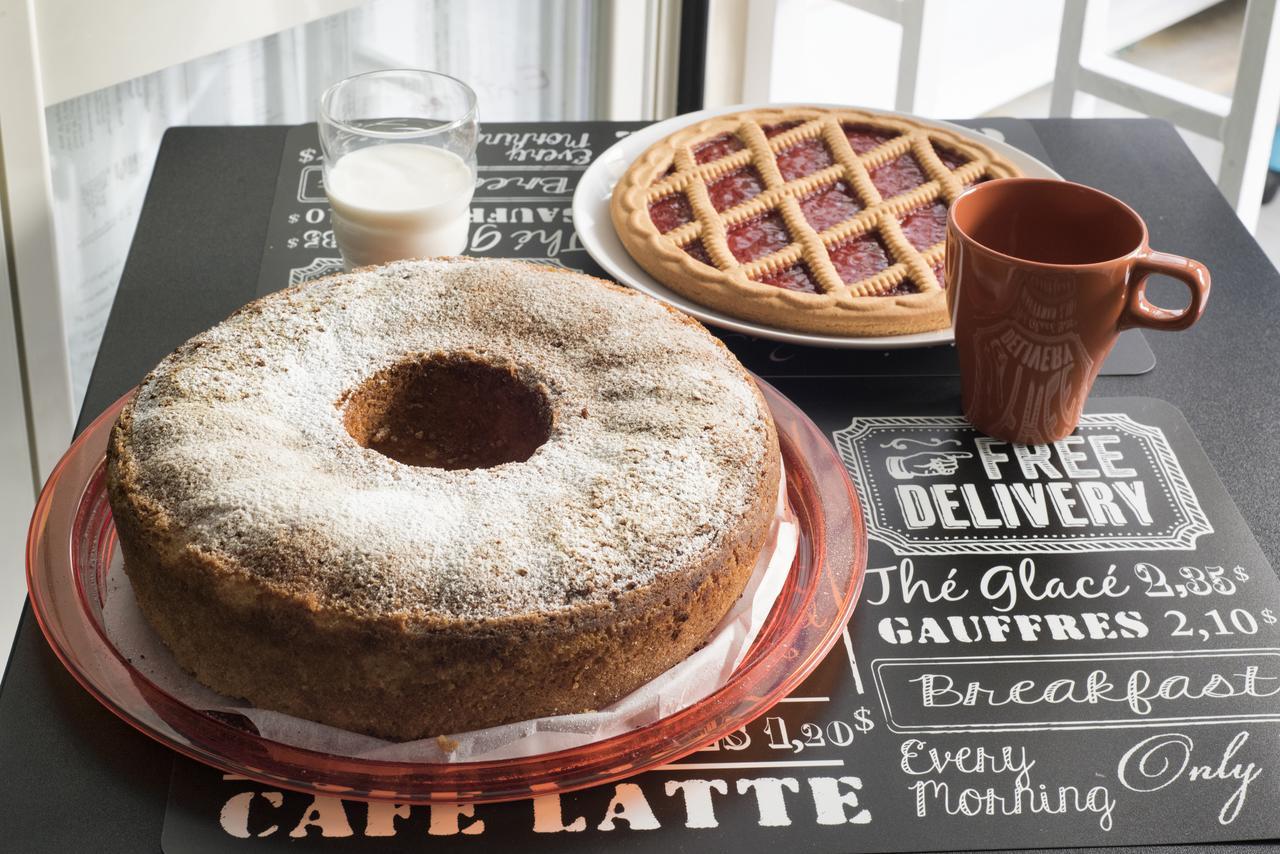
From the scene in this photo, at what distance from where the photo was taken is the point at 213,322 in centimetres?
116

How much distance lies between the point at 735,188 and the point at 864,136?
0.66 feet

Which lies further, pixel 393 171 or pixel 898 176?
pixel 898 176

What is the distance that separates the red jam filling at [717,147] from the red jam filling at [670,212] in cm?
9

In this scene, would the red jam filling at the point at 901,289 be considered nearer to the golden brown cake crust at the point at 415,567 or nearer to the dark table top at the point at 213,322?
the dark table top at the point at 213,322

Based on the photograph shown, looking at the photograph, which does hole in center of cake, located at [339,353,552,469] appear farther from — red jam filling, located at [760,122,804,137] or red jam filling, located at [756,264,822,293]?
red jam filling, located at [760,122,804,137]

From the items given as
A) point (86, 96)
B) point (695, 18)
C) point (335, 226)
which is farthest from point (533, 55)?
point (335, 226)

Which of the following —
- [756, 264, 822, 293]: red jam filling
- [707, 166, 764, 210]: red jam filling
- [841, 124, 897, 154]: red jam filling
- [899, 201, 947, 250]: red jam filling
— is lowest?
[756, 264, 822, 293]: red jam filling

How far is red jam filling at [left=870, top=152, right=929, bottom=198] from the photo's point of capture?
1.32 meters

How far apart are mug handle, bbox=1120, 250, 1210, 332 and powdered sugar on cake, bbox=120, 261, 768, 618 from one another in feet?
1.01

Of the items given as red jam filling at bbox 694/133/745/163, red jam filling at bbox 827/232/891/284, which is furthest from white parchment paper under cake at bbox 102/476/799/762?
red jam filling at bbox 694/133/745/163

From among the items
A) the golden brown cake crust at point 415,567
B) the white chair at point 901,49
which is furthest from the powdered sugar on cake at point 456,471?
the white chair at point 901,49

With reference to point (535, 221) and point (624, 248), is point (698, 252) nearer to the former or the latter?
point (624, 248)

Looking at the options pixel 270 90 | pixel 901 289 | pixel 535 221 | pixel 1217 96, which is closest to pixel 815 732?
pixel 901 289

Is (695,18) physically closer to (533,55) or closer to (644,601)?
(533,55)
